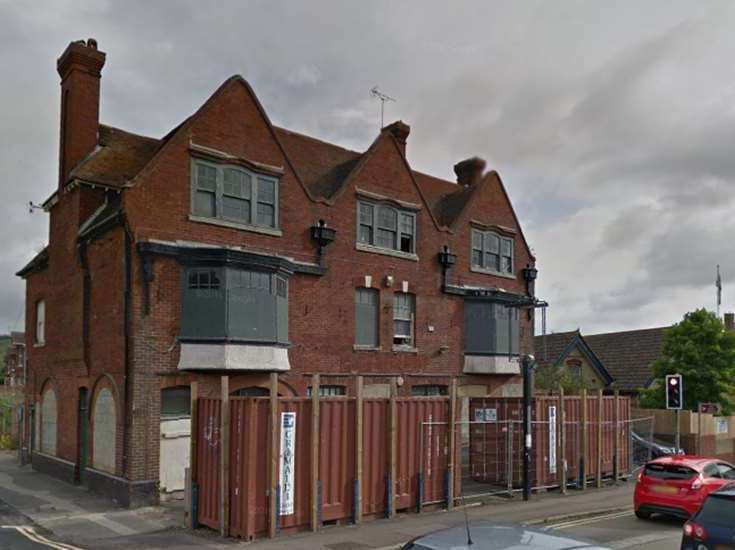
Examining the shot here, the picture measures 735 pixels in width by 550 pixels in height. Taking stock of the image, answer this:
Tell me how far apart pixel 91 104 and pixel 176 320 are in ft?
25.7

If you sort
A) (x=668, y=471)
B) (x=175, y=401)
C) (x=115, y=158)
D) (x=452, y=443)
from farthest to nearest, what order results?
(x=115, y=158) → (x=175, y=401) → (x=452, y=443) → (x=668, y=471)

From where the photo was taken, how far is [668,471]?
15.2m

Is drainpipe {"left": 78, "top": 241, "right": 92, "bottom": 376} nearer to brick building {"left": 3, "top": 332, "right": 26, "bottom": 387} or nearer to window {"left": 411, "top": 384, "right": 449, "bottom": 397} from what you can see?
window {"left": 411, "top": 384, "right": 449, "bottom": 397}

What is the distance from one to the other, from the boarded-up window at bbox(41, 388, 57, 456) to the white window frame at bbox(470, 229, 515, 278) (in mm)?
15492

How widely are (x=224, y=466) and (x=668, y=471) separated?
9128 mm

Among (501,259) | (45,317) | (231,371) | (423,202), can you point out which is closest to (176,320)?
(231,371)

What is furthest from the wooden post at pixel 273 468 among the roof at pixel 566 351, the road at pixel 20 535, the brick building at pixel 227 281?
the roof at pixel 566 351

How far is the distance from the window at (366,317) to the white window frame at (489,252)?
17.9ft

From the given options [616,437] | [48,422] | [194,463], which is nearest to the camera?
[194,463]

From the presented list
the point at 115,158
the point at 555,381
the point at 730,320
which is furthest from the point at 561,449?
the point at 730,320

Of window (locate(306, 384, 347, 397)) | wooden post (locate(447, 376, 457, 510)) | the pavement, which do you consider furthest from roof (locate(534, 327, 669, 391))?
wooden post (locate(447, 376, 457, 510))

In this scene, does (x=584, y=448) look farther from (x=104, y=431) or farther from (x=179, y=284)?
(x=104, y=431)

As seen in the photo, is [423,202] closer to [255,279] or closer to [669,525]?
[255,279]

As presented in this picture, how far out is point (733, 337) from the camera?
31125mm
